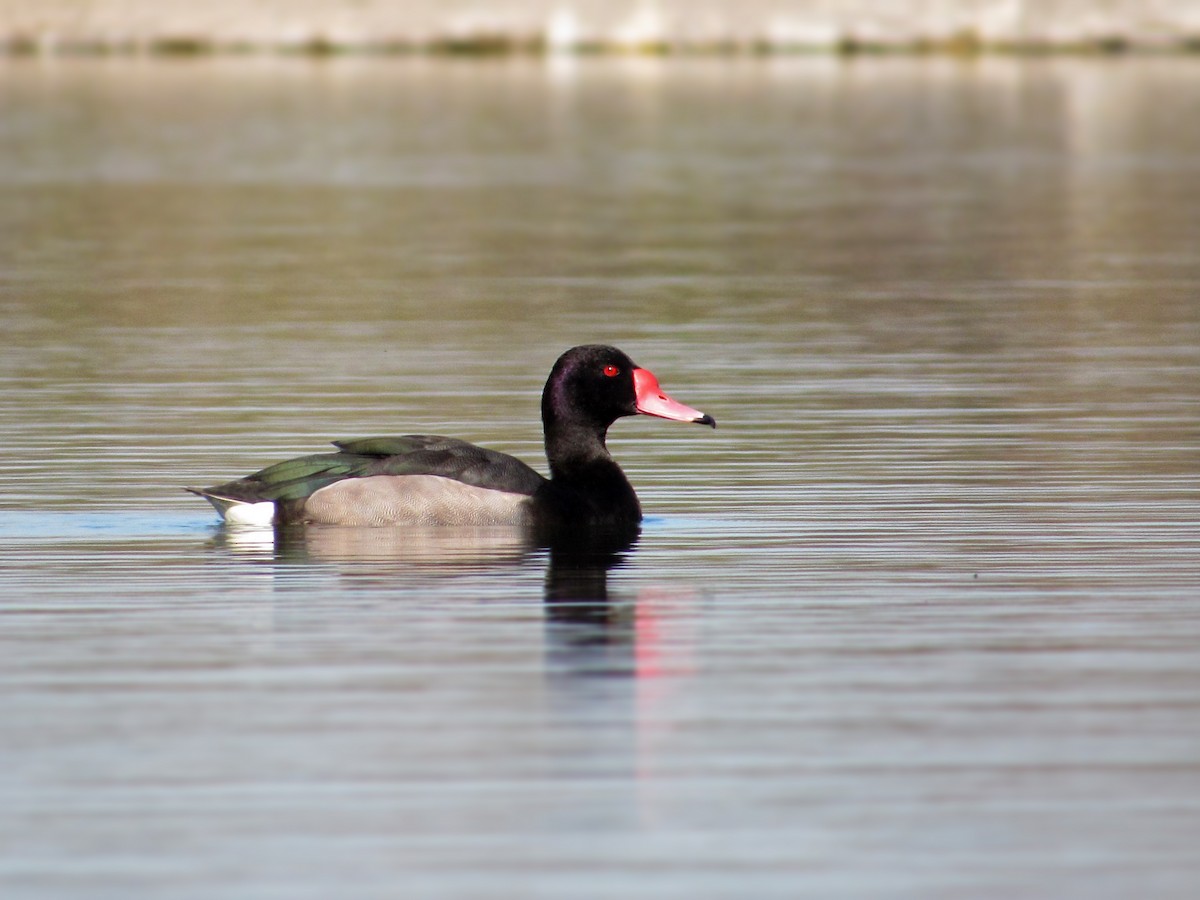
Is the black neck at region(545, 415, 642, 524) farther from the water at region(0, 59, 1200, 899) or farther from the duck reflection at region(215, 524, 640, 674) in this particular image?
the water at region(0, 59, 1200, 899)

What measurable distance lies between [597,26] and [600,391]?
9980cm

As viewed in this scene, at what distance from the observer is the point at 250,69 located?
103 m

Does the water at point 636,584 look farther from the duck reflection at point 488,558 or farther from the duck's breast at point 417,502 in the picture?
the duck's breast at point 417,502

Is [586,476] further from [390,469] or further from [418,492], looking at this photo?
[390,469]

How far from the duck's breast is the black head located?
0.84 meters

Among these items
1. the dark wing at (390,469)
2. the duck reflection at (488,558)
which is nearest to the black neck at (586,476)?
the duck reflection at (488,558)

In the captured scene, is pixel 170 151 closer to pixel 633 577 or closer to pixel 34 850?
pixel 633 577

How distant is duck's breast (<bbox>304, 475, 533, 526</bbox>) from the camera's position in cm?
1407

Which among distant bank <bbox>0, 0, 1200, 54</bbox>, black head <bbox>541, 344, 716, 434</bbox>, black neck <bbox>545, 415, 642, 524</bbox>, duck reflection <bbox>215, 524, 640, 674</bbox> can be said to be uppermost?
distant bank <bbox>0, 0, 1200, 54</bbox>

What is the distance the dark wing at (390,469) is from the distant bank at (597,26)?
96.6 meters

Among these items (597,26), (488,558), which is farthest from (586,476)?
(597,26)

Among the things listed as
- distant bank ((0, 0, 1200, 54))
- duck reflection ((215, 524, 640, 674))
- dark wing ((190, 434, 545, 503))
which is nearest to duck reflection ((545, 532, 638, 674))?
duck reflection ((215, 524, 640, 674))

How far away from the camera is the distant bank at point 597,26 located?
358ft

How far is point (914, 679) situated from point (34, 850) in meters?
3.60
